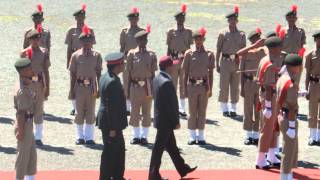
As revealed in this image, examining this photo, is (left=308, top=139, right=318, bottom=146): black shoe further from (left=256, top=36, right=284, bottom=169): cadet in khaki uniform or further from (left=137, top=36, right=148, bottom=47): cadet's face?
(left=137, top=36, right=148, bottom=47): cadet's face

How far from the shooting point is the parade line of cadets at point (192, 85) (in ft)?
42.4

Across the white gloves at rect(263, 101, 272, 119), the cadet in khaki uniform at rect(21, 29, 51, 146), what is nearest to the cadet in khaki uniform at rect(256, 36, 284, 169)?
the white gloves at rect(263, 101, 272, 119)

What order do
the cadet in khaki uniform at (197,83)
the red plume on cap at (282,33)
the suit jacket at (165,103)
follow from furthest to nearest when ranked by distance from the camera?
the red plume on cap at (282,33) < the cadet in khaki uniform at (197,83) < the suit jacket at (165,103)

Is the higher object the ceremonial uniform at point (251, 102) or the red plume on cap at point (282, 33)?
the red plume on cap at point (282, 33)

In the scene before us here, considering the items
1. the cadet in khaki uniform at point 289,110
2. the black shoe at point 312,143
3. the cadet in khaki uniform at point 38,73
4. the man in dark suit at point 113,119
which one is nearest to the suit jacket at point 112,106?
the man in dark suit at point 113,119

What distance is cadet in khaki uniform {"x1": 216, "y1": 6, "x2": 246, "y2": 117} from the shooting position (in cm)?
1880

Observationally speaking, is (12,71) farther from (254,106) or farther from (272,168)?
(272,168)

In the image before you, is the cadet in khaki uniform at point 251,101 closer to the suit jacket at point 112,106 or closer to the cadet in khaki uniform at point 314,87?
the cadet in khaki uniform at point 314,87

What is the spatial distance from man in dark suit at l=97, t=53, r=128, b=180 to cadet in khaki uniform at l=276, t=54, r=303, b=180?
253 centimetres

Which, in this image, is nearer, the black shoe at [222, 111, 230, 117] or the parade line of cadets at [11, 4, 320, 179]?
the parade line of cadets at [11, 4, 320, 179]

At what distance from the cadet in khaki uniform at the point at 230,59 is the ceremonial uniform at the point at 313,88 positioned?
260 centimetres

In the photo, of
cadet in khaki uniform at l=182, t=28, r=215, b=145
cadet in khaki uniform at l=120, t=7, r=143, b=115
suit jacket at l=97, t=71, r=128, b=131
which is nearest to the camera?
suit jacket at l=97, t=71, r=128, b=131

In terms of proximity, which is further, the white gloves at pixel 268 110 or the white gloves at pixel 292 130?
the white gloves at pixel 268 110

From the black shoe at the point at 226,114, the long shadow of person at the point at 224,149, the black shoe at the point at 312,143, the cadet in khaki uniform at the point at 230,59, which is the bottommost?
the long shadow of person at the point at 224,149
